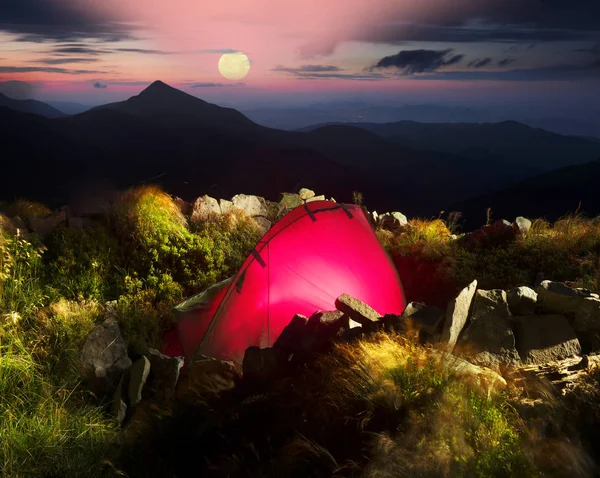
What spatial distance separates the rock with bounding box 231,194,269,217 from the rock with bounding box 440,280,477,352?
7.64 m

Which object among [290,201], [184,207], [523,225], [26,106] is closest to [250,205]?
[290,201]

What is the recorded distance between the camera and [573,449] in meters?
2.99

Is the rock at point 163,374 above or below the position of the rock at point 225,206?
below

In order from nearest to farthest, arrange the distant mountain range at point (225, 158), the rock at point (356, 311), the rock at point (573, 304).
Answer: the rock at point (573, 304) < the rock at point (356, 311) < the distant mountain range at point (225, 158)

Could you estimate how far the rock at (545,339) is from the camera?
4.49 m

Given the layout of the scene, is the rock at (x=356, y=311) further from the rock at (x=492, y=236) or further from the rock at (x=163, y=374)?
the rock at (x=492, y=236)

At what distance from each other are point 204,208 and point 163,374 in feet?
20.0

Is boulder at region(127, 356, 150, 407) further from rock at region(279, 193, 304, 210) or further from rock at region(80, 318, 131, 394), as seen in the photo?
rock at region(279, 193, 304, 210)

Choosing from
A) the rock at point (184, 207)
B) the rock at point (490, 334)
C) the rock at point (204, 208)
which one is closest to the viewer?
the rock at point (490, 334)

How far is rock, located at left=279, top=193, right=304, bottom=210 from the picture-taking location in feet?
41.9

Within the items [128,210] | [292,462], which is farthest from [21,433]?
[128,210]

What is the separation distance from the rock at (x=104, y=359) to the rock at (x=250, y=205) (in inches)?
238

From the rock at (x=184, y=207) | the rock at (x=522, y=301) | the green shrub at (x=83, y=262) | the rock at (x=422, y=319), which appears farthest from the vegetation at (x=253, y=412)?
the rock at (x=184, y=207)

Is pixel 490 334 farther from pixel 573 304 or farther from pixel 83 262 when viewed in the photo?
pixel 83 262
